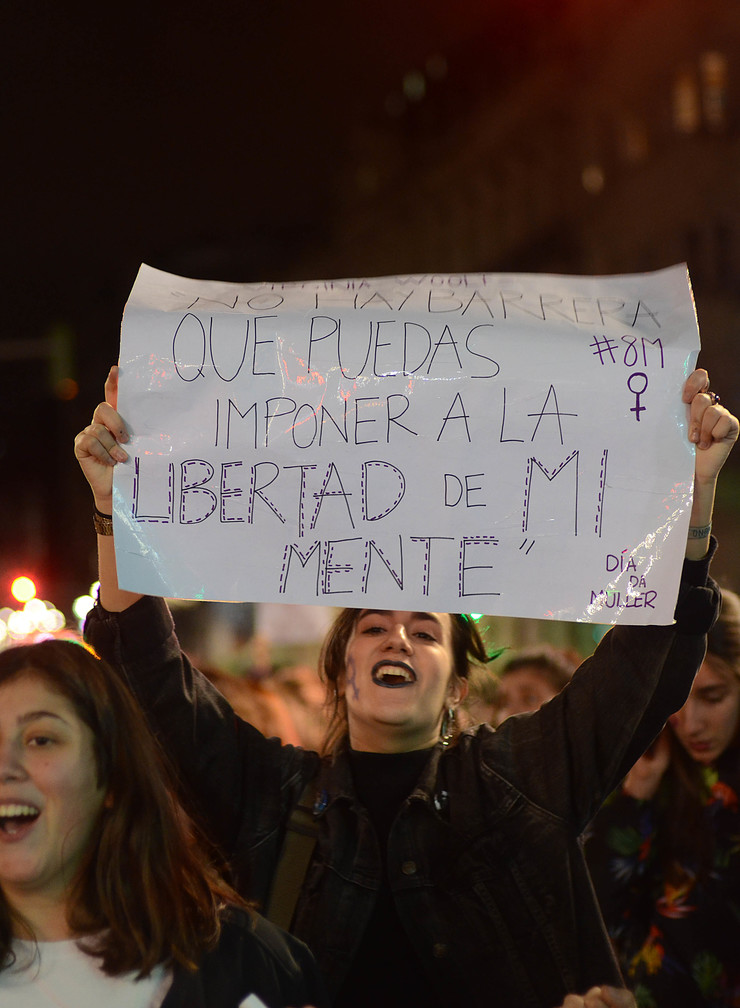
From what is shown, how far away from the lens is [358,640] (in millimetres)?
2617

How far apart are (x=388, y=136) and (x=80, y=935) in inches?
1422

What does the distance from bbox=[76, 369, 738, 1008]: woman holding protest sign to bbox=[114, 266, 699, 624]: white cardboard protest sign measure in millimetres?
97

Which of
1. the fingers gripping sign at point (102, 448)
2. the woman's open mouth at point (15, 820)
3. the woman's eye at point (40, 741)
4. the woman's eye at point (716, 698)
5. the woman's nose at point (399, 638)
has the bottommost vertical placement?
the woman's open mouth at point (15, 820)

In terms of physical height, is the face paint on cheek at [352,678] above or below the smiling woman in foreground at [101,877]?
above

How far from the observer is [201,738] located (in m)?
2.46

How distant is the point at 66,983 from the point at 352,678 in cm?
88

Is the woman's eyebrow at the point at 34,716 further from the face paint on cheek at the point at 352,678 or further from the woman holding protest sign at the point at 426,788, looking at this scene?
the face paint on cheek at the point at 352,678

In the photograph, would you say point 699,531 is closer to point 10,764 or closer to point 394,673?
point 394,673

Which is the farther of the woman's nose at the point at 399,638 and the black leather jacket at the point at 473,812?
the woman's nose at the point at 399,638

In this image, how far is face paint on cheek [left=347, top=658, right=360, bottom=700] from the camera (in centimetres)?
252

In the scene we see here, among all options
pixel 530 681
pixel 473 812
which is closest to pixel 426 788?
pixel 473 812

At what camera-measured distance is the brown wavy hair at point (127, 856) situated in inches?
78.1

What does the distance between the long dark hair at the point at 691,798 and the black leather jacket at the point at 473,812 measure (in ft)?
3.14

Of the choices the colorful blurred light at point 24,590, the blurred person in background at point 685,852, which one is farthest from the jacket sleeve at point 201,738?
the colorful blurred light at point 24,590
